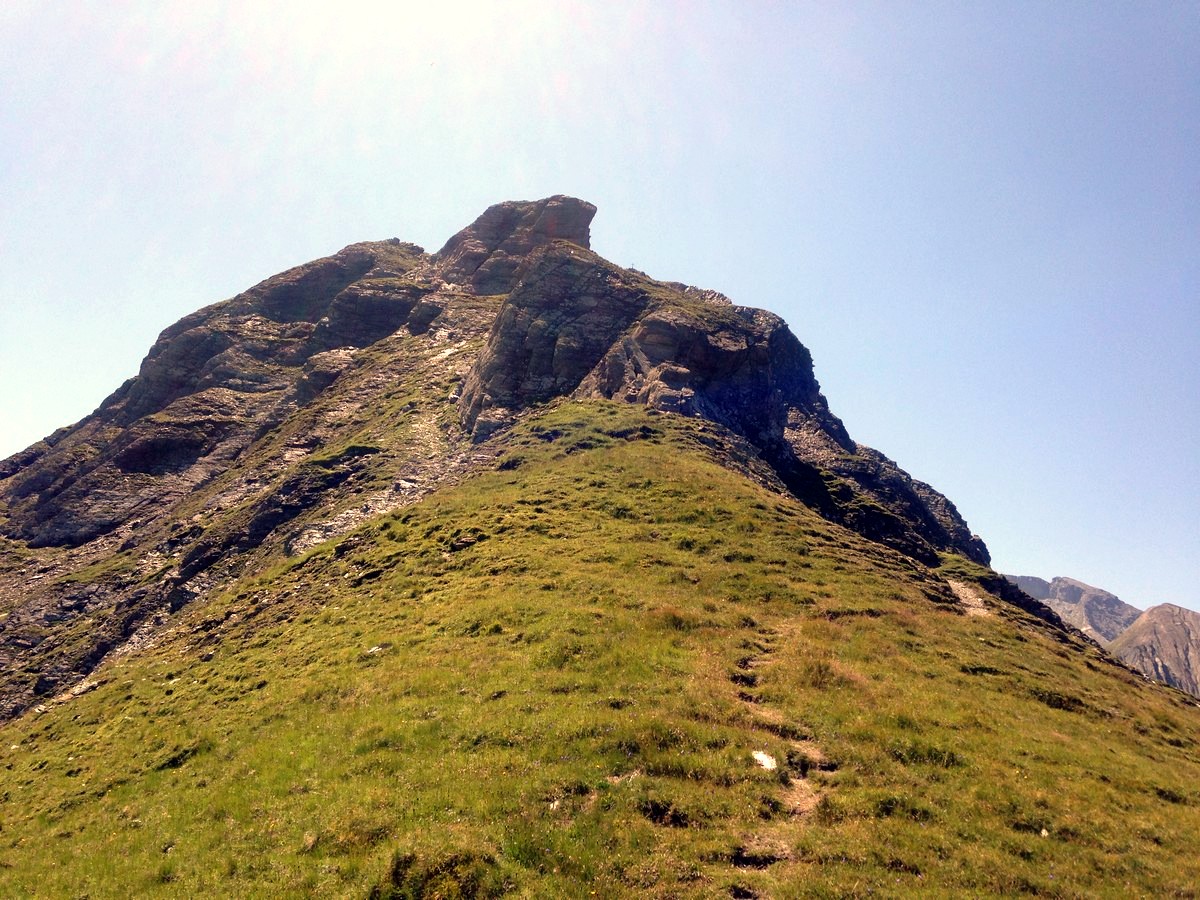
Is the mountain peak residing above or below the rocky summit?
above

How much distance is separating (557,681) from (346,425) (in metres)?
62.4

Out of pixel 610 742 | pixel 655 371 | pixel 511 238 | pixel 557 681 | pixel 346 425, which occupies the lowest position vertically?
pixel 610 742

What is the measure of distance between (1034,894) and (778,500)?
36.5m

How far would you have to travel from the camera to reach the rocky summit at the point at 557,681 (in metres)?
17.6

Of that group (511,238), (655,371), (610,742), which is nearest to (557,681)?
(610,742)

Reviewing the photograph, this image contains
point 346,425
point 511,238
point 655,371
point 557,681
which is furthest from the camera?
point 511,238

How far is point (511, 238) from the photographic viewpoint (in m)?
123

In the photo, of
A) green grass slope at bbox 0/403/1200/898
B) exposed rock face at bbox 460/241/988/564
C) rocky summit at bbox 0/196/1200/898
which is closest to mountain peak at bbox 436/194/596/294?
exposed rock face at bbox 460/241/988/564

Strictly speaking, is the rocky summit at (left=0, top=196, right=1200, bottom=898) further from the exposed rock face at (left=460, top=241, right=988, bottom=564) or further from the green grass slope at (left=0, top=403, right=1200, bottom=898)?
the exposed rock face at (left=460, top=241, right=988, bottom=564)

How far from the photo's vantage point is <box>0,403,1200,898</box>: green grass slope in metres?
17.0

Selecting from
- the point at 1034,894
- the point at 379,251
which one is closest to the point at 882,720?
the point at 1034,894

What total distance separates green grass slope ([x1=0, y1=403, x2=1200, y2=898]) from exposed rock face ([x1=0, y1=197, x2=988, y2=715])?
14.5 meters

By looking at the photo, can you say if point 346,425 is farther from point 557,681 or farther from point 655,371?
point 557,681

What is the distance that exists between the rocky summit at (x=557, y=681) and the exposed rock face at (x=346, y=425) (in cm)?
61
